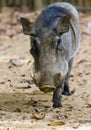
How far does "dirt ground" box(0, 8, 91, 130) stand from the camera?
6.45m

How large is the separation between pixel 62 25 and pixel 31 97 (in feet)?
4.45

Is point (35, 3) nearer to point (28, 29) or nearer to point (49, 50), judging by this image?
point (28, 29)

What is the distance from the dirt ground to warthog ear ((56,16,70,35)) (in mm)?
952

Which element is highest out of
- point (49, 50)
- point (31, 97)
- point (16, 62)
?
point (49, 50)

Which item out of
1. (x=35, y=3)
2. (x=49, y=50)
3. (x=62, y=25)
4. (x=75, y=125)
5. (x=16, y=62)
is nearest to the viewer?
(x=75, y=125)

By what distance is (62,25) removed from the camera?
6961 millimetres

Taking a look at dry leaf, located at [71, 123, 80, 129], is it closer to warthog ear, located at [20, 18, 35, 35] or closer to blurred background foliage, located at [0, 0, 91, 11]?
warthog ear, located at [20, 18, 35, 35]

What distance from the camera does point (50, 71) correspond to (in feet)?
21.9

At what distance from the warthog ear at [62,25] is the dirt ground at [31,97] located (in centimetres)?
95

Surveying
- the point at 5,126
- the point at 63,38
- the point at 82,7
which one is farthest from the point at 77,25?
the point at 82,7

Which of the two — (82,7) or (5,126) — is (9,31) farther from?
(5,126)

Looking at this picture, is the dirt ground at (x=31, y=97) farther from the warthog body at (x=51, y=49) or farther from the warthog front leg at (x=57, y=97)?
the warthog body at (x=51, y=49)

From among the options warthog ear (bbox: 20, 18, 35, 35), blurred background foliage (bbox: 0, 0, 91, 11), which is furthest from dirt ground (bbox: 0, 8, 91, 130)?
blurred background foliage (bbox: 0, 0, 91, 11)

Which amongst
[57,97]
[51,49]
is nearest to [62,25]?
[51,49]
